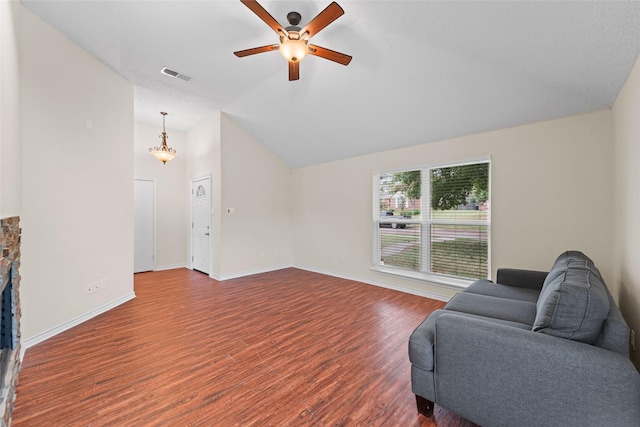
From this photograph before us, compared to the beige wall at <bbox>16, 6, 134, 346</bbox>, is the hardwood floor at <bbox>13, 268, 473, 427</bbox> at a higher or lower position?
lower

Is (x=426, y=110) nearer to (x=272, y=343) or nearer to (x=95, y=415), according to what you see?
(x=272, y=343)

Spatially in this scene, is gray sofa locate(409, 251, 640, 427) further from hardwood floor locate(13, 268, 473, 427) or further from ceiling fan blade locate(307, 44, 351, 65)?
ceiling fan blade locate(307, 44, 351, 65)

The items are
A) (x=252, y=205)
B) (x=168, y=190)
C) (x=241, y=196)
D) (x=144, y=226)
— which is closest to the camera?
(x=241, y=196)

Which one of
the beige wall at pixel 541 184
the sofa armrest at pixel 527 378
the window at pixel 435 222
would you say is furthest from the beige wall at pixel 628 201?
the window at pixel 435 222

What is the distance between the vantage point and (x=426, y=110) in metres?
3.41

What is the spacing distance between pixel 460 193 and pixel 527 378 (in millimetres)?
2898

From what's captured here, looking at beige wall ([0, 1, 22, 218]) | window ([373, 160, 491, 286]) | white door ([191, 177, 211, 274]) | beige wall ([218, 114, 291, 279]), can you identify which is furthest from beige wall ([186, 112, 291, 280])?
beige wall ([0, 1, 22, 218])

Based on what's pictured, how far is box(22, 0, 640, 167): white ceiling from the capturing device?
6.63 feet

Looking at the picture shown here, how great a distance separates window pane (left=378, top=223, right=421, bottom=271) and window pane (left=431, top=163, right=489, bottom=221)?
470mm

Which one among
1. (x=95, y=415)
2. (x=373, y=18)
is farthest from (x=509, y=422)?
(x=373, y=18)

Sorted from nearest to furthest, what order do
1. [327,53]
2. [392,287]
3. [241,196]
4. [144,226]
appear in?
1. [327,53]
2. [392,287]
3. [241,196]
4. [144,226]

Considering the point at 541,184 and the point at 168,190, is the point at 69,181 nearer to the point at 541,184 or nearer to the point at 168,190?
the point at 168,190

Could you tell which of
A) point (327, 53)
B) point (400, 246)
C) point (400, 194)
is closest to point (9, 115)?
point (327, 53)

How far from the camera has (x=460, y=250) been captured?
3.82 meters
